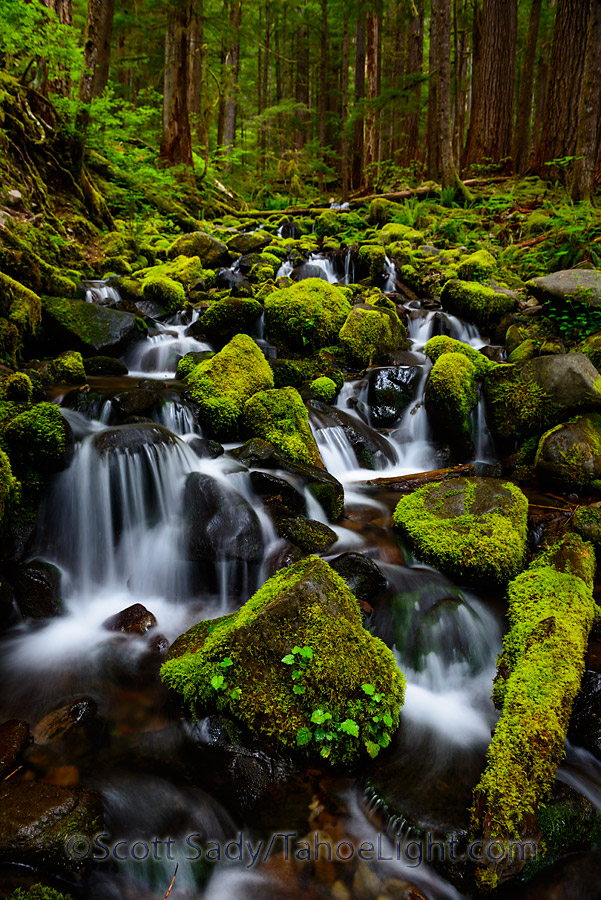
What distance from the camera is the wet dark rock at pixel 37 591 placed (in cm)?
396

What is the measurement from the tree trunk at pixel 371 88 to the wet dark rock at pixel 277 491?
15626 millimetres

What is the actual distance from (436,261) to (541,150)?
5878 mm

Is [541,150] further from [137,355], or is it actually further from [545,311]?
[137,355]

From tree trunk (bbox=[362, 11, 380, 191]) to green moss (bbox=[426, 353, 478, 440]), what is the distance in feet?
42.7

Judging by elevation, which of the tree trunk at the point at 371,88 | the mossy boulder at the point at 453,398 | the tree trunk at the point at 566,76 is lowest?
the mossy boulder at the point at 453,398

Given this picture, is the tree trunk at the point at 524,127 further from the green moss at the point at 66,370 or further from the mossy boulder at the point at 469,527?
the green moss at the point at 66,370

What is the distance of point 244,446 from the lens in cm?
568

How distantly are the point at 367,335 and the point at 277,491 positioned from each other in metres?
4.56

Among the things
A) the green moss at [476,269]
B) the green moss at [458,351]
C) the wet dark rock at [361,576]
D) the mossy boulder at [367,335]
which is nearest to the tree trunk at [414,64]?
the green moss at [476,269]

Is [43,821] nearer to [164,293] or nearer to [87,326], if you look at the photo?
[87,326]

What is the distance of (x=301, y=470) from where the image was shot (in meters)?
5.39

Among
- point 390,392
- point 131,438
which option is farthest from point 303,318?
point 131,438

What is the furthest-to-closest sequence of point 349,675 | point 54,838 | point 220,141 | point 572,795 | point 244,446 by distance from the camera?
1. point 220,141
2. point 244,446
3. point 349,675
4. point 572,795
5. point 54,838

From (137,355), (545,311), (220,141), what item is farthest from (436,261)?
(220,141)
